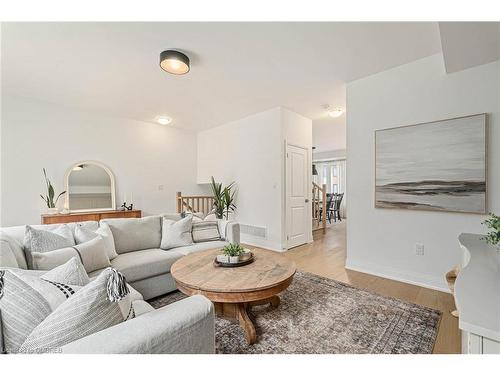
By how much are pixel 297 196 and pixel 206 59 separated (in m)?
2.79

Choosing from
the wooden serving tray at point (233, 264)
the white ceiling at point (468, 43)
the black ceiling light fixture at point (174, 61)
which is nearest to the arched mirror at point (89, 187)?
the black ceiling light fixture at point (174, 61)

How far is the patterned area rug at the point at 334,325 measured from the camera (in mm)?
1507

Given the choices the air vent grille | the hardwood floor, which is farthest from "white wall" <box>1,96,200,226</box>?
the hardwood floor

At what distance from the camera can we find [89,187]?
4.14 m

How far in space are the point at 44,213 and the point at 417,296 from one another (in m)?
5.31

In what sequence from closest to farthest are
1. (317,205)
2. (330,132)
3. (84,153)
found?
(84,153)
(330,132)
(317,205)

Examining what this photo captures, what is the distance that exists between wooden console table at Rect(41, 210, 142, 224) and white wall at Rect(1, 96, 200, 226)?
0.36 meters

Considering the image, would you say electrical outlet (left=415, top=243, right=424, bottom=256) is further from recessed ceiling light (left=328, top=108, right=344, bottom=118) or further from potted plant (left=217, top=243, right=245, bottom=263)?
recessed ceiling light (left=328, top=108, right=344, bottom=118)

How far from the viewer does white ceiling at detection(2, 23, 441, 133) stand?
203cm

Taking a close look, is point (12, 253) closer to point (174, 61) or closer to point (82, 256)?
point (82, 256)

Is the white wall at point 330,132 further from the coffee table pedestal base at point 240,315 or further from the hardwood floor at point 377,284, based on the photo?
the coffee table pedestal base at point 240,315

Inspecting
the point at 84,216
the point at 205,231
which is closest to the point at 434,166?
the point at 205,231

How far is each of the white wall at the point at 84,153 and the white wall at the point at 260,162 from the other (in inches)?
41.7
